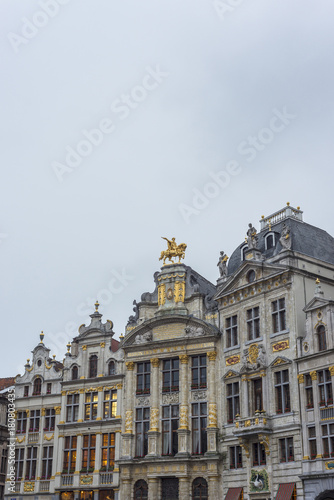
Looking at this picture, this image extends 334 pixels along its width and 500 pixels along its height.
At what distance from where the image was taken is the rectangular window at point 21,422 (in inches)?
2266

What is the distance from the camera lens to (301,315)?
45688 millimetres

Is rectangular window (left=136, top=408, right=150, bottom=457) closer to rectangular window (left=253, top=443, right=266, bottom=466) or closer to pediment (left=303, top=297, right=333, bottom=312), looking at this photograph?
rectangular window (left=253, top=443, right=266, bottom=466)

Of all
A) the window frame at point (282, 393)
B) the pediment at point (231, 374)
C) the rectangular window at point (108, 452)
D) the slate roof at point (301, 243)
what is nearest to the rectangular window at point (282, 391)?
the window frame at point (282, 393)

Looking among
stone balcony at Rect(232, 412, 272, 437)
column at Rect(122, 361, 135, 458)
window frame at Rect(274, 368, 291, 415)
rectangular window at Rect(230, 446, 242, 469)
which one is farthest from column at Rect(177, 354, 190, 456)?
window frame at Rect(274, 368, 291, 415)

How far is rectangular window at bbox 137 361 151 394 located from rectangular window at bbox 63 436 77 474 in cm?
729

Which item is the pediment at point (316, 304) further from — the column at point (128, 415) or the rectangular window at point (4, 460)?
the rectangular window at point (4, 460)

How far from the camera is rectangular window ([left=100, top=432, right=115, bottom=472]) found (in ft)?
172

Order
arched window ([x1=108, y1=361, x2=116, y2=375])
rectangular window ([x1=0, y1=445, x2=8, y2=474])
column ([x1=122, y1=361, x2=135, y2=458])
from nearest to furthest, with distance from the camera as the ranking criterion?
column ([x1=122, y1=361, x2=135, y2=458])
arched window ([x1=108, y1=361, x2=116, y2=375])
rectangular window ([x1=0, y1=445, x2=8, y2=474])

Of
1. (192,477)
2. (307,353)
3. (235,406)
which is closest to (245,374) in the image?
(235,406)

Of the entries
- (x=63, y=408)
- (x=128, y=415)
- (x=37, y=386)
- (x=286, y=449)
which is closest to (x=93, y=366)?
(x=63, y=408)

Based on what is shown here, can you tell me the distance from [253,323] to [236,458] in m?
9.62

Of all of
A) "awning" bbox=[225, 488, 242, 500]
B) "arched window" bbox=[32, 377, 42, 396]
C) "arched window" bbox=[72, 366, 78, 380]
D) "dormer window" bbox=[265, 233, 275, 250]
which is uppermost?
"dormer window" bbox=[265, 233, 275, 250]

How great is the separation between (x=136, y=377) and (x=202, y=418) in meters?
6.87

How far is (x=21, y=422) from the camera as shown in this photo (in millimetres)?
57938
